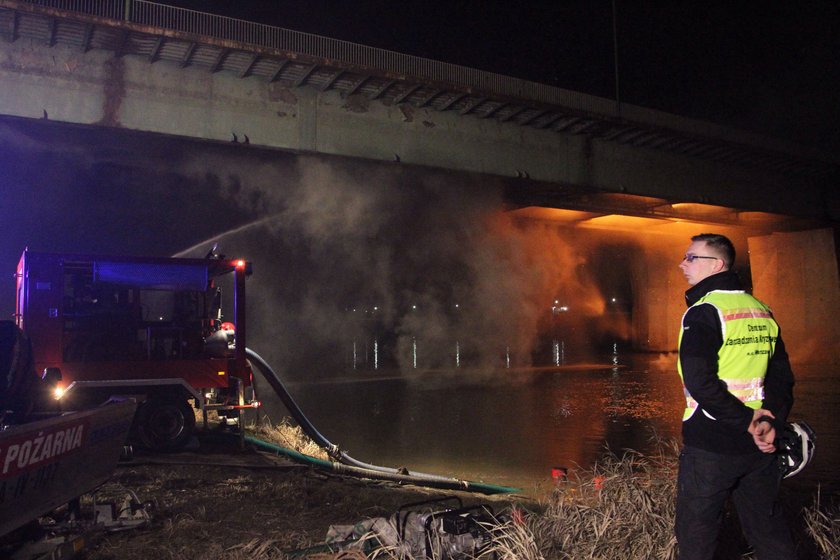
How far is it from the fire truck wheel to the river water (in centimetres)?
265

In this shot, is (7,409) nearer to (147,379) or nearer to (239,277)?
(147,379)

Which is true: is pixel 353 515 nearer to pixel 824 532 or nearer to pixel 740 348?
pixel 824 532

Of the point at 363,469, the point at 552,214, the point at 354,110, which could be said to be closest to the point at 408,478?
the point at 363,469

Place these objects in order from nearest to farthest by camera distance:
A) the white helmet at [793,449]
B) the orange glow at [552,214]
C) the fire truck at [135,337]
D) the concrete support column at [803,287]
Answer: the white helmet at [793,449] → the fire truck at [135,337] → the orange glow at [552,214] → the concrete support column at [803,287]

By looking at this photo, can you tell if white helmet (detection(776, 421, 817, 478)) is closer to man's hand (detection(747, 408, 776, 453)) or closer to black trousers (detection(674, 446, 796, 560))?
black trousers (detection(674, 446, 796, 560))

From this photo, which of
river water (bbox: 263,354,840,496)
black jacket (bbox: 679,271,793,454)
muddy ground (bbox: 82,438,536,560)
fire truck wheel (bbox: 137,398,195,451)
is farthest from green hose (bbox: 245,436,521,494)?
black jacket (bbox: 679,271,793,454)

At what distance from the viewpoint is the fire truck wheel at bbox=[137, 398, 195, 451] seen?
8.28 metres

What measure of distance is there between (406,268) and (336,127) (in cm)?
1137

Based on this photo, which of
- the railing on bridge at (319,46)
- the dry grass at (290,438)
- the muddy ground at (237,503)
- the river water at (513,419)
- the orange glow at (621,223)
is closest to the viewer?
the muddy ground at (237,503)

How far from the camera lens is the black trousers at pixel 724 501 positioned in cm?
271

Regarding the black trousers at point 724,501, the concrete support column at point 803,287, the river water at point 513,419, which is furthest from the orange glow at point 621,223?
the black trousers at point 724,501

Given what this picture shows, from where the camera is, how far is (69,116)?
34.3 ft

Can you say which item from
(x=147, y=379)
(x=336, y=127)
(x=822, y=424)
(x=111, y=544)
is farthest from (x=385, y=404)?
(x=111, y=544)

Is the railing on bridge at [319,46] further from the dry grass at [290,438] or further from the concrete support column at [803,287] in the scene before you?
the concrete support column at [803,287]
